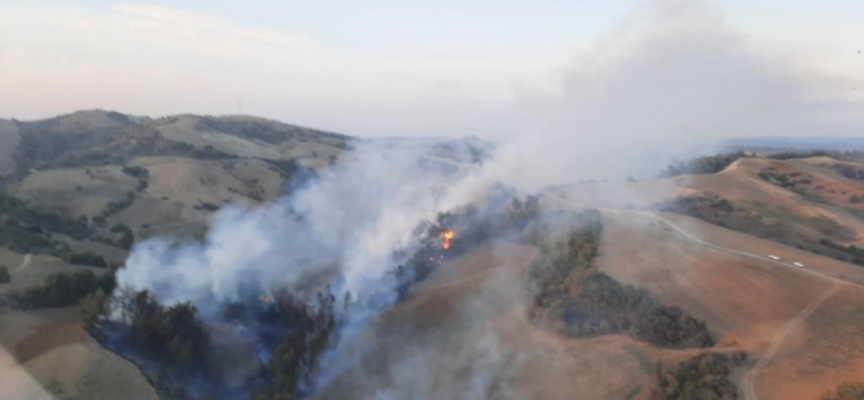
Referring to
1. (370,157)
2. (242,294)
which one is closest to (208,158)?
(370,157)

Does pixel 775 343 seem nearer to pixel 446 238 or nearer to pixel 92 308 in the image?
pixel 446 238

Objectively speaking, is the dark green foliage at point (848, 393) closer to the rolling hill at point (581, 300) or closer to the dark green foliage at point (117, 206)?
the rolling hill at point (581, 300)

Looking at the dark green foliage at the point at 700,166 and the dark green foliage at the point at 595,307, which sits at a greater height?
the dark green foliage at the point at 700,166

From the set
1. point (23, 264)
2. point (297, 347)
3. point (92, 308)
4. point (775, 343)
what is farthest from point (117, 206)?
point (775, 343)

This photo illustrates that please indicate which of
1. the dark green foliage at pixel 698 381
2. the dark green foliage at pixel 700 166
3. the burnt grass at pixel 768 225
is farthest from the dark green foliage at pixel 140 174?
the dark green foliage at pixel 698 381

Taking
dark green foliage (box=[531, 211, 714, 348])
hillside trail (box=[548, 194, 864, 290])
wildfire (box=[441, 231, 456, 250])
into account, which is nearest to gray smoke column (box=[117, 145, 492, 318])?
wildfire (box=[441, 231, 456, 250])

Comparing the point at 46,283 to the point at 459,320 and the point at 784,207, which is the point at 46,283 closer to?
the point at 459,320

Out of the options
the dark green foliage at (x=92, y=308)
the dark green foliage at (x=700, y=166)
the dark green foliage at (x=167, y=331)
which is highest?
the dark green foliage at (x=700, y=166)
